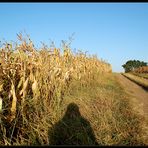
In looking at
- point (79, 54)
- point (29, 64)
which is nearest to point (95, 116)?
point (29, 64)

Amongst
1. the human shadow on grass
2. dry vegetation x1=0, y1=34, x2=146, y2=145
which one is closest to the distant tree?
dry vegetation x1=0, y1=34, x2=146, y2=145

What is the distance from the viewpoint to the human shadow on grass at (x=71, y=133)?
195 inches

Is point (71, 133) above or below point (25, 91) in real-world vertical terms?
below

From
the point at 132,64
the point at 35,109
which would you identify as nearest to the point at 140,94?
the point at 35,109

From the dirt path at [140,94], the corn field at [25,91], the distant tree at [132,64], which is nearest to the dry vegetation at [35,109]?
the corn field at [25,91]

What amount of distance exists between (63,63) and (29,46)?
1769 mm

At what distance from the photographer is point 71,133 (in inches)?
208

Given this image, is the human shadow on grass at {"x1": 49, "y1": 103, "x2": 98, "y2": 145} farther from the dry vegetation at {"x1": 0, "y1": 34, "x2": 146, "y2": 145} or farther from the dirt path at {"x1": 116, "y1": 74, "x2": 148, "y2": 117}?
the dirt path at {"x1": 116, "y1": 74, "x2": 148, "y2": 117}

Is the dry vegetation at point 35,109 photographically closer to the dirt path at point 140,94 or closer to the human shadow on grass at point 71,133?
the human shadow on grass at point 71,133

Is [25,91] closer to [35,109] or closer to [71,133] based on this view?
[35,109]

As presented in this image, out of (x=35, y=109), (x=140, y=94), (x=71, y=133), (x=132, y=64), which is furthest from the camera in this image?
(x=132, y=64)

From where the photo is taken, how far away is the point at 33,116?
5516 mm

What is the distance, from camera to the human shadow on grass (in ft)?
16.3

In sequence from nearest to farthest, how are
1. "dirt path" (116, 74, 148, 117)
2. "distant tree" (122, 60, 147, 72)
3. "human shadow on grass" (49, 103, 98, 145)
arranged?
"human shadow on grass" (49, 103, 98, 145)
"dirt path" (116, 74, 148, 117)
"distant tree" (122, 60, 147, 72)
